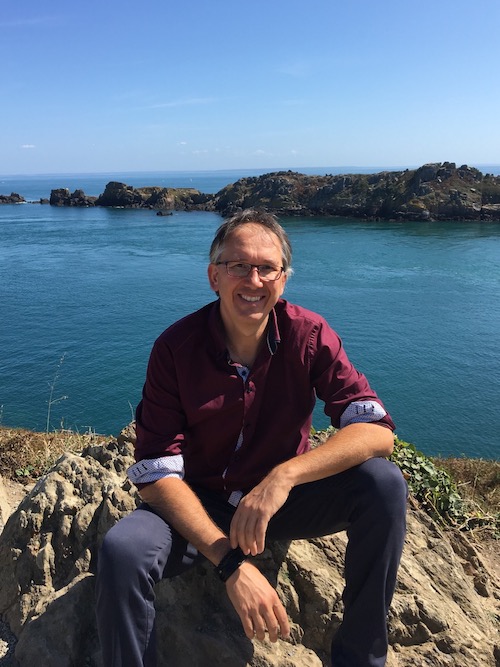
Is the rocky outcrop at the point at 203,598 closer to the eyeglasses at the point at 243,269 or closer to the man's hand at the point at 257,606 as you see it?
the man's hand at the point at 257,606

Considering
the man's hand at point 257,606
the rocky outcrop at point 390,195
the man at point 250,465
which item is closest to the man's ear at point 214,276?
the man at point 250,465

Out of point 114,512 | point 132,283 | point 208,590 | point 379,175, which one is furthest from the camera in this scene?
point 379,175

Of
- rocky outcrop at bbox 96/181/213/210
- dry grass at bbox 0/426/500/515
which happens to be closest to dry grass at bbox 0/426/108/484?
dry grass at bbox 0/426/500/515

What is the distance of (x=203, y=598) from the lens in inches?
119

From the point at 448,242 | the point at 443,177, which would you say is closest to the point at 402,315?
the point at 448,242

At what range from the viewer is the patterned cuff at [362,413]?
2850mm

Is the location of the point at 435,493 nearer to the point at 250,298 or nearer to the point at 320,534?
the point at 320,534

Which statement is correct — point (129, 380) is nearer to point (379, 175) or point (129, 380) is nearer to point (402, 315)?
point (402, 315)

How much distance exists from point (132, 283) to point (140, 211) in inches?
2152

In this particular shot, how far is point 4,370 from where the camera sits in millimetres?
22719

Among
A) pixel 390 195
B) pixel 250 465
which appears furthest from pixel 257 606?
pixel 390 195

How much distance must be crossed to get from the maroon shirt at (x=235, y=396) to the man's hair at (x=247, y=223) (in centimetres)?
34

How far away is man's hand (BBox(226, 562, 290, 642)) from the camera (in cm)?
238

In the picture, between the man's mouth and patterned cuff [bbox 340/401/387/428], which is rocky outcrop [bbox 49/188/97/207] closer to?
the man's mouth
